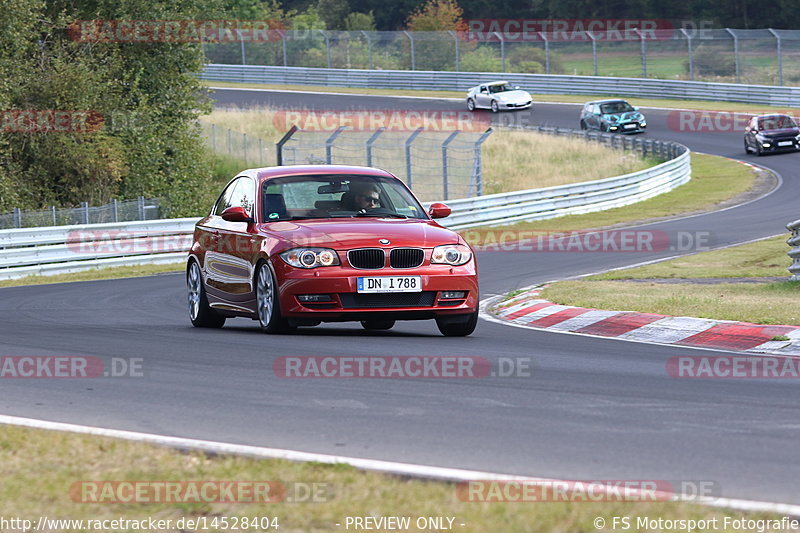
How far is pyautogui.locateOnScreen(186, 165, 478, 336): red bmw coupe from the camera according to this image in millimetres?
10141

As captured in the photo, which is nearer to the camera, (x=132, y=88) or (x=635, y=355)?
(x=635, y=355)

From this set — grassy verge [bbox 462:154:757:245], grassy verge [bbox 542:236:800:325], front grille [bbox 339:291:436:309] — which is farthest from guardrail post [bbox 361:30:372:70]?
front grille [bbox 339:291:436:309]

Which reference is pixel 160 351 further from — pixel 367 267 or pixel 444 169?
pixel 444 169

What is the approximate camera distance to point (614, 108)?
4991 centimetres

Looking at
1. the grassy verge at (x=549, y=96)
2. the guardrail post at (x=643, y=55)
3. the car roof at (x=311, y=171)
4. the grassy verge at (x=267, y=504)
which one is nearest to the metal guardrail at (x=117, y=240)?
the car roof at (x=311, y=171)

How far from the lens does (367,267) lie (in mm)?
10195

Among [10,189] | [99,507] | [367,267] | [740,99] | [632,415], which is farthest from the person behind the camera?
[740,99]

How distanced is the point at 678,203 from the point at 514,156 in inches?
501

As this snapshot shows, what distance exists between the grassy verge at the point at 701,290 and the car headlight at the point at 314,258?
3.60m

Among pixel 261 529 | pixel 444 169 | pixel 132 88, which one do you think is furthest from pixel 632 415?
pixel 132 88

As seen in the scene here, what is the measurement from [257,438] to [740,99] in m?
53.7

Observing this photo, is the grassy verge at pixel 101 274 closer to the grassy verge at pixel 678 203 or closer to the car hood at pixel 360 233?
the grassy verge at pixel 678 203

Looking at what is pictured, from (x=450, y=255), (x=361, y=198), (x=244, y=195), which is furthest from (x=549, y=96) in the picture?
(x=450, y=255)

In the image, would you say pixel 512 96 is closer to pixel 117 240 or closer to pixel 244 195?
pixel 117 240
